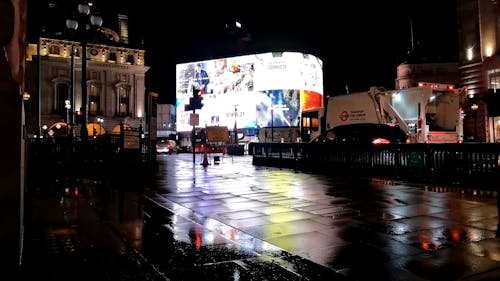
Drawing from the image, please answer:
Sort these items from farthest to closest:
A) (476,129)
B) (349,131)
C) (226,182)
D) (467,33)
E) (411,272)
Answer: (467,33)
(476,129)
(349,131)
(226,182)
(411,272)

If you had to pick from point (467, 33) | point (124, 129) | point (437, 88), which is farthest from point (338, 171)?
point (467, 33)

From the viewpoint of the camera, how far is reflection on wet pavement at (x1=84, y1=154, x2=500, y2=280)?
15.0 feet

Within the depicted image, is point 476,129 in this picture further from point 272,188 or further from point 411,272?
point 411,272

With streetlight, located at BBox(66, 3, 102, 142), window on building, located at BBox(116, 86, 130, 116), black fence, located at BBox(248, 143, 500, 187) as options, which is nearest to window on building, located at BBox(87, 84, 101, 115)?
window on building, located at BBox(116, 86, 130, 116)

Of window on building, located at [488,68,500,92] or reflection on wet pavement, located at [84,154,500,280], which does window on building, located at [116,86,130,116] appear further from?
reflection on wet pavement, located at [84,154,500,280]

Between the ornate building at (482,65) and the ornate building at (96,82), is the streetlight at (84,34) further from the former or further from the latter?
the ornate building at (96,82)

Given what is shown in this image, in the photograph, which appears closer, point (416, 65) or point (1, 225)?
point (1, 225)

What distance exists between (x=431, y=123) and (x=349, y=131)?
14.1ft

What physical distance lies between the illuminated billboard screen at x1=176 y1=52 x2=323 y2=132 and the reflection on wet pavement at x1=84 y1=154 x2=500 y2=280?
208 feet

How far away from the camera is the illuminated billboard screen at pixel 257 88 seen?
75500 mm

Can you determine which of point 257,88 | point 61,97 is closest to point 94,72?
point 61,97

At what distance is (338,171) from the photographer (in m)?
17.0

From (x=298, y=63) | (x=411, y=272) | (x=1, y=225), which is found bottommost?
(x=411, y=272)

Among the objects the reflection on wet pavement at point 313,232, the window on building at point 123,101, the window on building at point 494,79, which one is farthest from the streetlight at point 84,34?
the window on building at point 123,101
